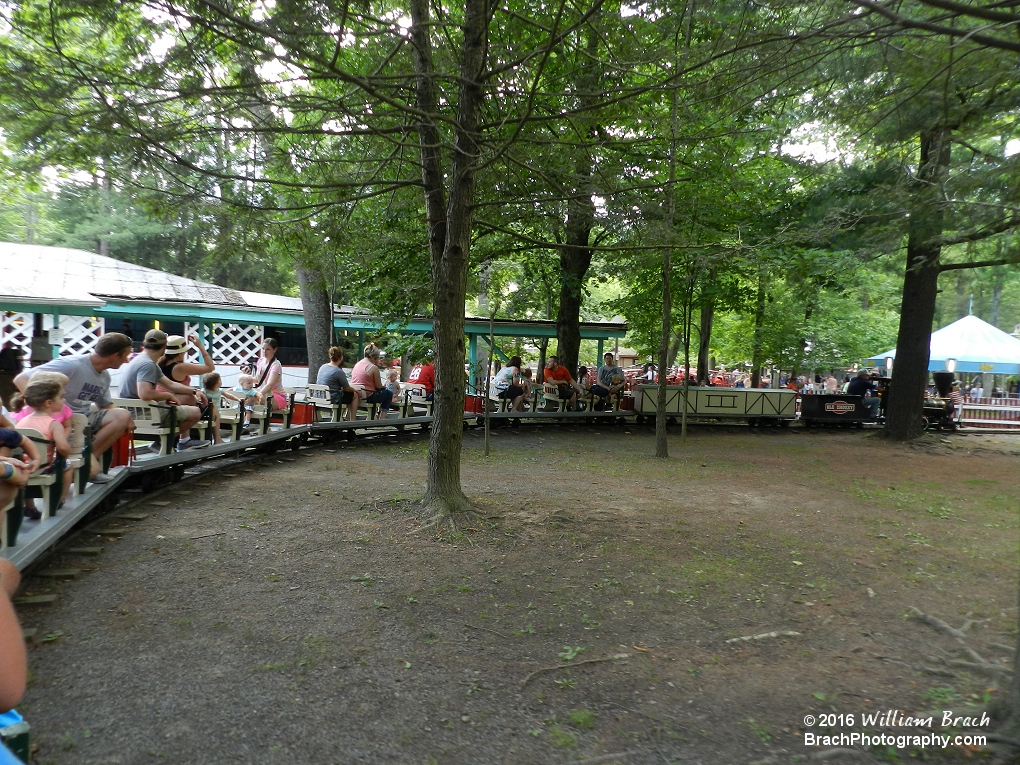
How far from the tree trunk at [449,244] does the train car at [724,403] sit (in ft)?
36.6

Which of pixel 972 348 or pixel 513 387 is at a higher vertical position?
pixel 972 348

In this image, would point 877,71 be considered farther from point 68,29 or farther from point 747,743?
point 68,29

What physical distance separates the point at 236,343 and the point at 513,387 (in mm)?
10950

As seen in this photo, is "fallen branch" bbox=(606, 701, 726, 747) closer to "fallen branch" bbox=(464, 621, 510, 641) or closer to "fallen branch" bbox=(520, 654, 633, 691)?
"fallen branch" bbox=(520, 654, 633, 691)

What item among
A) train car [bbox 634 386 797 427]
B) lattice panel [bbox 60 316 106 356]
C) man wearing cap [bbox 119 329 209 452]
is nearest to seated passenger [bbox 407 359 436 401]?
train car [bbox 634 386 797 427]

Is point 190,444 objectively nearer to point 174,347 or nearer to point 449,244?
point 174,347

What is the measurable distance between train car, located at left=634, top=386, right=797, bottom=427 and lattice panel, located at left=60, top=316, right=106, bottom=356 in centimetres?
1494

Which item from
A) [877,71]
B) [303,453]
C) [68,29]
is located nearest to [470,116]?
[68,29]

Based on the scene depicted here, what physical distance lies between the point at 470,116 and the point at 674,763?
5268 mm

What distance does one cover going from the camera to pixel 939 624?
4391mm

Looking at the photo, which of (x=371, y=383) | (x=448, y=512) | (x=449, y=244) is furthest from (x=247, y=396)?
(x=449, y=244)

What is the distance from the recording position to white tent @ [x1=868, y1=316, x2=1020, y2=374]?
22.6 meters

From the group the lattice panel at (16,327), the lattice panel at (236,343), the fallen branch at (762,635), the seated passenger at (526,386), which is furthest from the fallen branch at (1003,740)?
the lattice panel at (236,343)

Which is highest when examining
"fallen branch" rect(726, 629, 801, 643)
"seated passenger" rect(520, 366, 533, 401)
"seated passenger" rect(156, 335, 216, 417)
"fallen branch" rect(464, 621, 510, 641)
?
"seated passenger" rect(156, 335, 216, 417)
